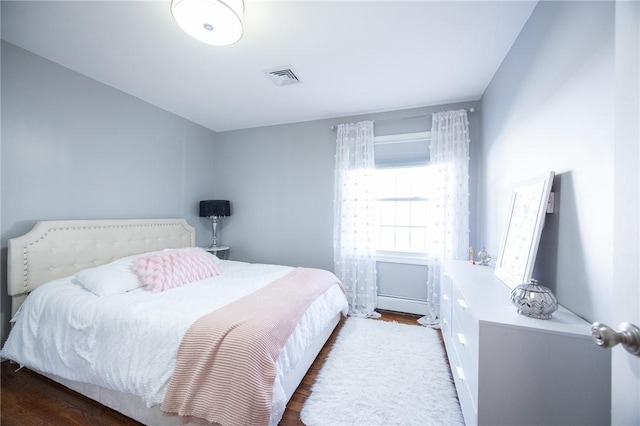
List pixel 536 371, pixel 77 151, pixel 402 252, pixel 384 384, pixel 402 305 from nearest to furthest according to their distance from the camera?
1. pixel 536 371
2. pixel 384 384
3. pixel 77 151
4. pixel 402 305
5. pixel 402 252

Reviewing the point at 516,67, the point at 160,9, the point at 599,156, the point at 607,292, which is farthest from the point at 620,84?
the point at 160,9

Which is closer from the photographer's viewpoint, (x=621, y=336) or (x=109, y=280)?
(x=621, y=336)

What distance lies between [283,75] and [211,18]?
900mm

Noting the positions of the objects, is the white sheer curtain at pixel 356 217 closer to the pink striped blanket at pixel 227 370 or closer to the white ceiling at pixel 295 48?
the white ceiling at pixel 295 48

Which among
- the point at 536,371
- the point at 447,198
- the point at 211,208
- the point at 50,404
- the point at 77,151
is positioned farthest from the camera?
the point at 211,208

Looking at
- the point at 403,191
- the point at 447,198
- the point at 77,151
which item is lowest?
the point at 447,198

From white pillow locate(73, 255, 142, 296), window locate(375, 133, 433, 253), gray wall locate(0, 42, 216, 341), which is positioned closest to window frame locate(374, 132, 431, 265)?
window locate(375, 133, 433, 253)

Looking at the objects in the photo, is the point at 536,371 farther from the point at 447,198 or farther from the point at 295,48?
the point at 295,48

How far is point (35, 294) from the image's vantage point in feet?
5.66

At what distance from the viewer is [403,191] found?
3.07 metres

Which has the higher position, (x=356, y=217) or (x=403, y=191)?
(x=403, y=191)

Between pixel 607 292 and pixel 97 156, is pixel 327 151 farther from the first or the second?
pixel 607 292

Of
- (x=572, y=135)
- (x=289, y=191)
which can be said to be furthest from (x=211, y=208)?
(x=572, y=135)

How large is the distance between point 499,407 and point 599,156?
1128mm
